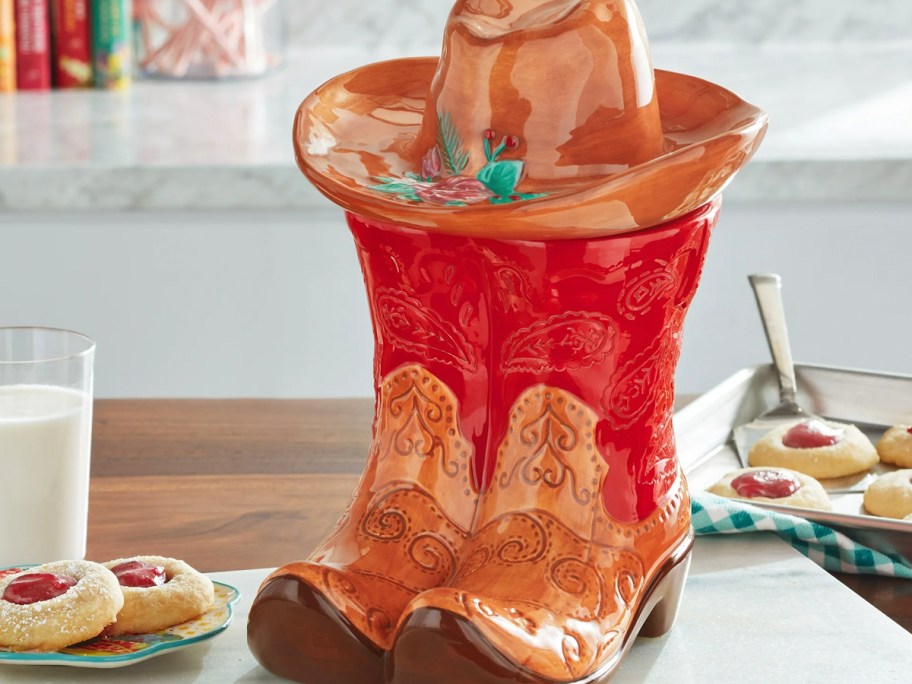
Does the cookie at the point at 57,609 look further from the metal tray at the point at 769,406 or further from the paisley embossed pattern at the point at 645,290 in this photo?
the metal tray at the point at 769,406

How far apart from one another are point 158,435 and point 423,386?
41 centimetres

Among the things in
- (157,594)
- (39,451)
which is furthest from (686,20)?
(157,594)

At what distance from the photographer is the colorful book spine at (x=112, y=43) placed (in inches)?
73.8

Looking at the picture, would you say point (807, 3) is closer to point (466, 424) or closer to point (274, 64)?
point (274, 64)

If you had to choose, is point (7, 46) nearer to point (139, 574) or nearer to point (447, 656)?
point (139, 574)

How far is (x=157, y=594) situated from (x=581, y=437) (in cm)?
20

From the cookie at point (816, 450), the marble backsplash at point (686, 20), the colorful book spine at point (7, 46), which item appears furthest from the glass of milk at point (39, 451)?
the marble backsplash at point (686, 20)

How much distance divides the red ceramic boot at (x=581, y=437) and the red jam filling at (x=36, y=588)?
0.53ft

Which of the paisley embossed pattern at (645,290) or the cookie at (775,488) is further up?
the paisley embossed pattern at (645,290)

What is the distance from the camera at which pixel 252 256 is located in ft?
4.74

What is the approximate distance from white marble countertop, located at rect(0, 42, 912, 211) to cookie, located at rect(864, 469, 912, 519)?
0.67m

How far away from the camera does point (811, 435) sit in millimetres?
865

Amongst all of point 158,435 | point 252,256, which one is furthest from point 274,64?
point 158,435

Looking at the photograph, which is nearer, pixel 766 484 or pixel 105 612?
pixel 105 612
